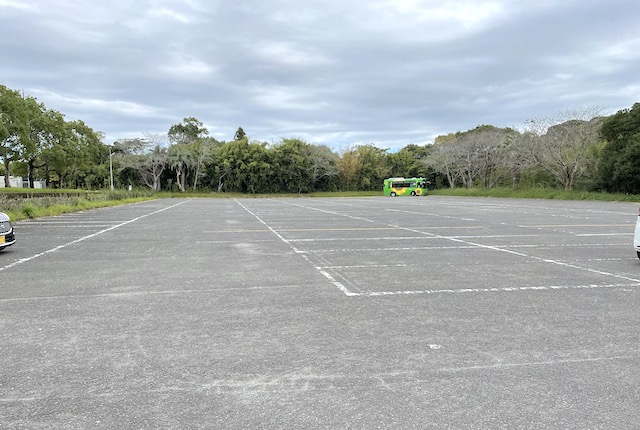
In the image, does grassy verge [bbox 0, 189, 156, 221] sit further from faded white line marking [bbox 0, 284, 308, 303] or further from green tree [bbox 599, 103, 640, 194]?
green tree [bbox 599, 103, 640, 194]

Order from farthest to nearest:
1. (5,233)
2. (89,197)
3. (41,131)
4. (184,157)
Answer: (184,157)
(41,131)
(89,197)
(5,233)

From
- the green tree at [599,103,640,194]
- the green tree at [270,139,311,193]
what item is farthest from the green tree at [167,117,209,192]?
the green tree at [599,103,640,194]

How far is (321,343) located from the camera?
13.5 feet

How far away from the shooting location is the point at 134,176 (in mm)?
69875

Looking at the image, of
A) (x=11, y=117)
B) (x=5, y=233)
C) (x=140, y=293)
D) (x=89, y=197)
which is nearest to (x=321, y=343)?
(x=140, y=293)

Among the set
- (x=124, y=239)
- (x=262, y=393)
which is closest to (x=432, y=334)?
(x=262, y=393)

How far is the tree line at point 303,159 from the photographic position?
41.3 meters

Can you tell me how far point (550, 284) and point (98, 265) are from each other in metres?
7.38

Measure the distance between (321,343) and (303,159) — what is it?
232 ft

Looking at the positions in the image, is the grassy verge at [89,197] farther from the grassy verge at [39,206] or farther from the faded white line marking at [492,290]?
the faded white line marking at [492,290]

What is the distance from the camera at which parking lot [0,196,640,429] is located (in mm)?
2918

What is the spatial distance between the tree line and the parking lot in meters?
37.4

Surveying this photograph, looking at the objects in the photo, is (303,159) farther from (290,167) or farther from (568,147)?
(568,147)

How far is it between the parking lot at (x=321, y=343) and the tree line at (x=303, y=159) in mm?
37379
